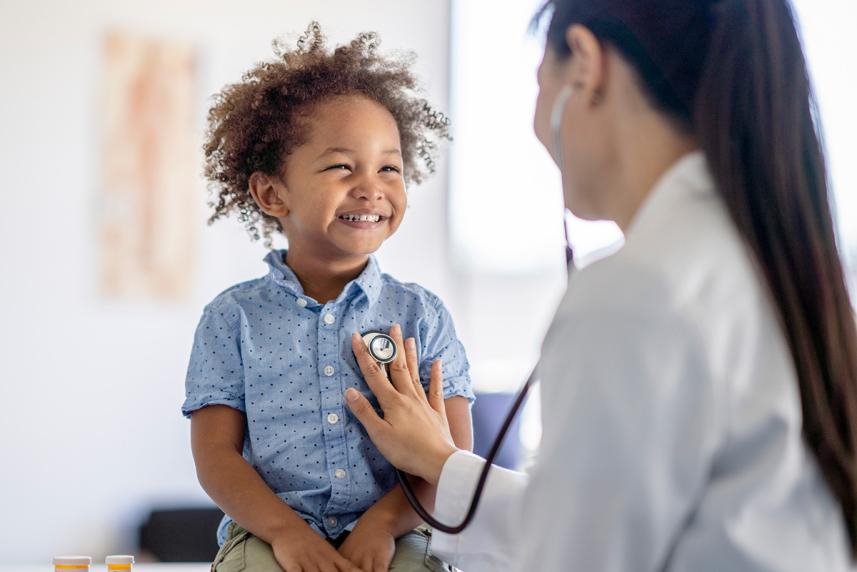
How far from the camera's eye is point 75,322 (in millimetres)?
4426

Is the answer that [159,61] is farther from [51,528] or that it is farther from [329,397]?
[329,397]

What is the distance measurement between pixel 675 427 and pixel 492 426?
384cm

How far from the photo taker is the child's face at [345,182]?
1.82 meters

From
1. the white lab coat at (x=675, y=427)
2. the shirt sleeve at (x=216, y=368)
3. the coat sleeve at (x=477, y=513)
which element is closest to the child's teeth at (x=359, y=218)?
the shirt sleeve at (x=216, y=368)

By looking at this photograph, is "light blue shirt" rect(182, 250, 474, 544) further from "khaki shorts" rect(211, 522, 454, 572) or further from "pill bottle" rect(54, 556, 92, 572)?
"pill bottle" rect(54, 556, 92, 572)

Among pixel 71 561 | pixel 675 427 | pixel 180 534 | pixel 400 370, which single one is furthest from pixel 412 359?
pixel 180 534

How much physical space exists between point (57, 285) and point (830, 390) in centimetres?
389

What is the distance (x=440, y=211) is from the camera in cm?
570

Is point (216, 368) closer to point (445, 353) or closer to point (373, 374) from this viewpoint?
point (373, 374)

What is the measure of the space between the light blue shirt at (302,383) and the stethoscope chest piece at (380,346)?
49 mm

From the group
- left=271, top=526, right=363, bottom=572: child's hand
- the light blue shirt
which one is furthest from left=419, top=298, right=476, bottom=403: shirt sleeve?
left=271, top=526, right=363, bottom=572: child's hand

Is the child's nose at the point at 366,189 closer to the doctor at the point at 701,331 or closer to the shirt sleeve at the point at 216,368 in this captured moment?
the shirt sleeve at the point at 216,368

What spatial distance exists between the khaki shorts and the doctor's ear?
2.84 ft

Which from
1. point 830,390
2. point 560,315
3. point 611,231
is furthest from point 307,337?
point 611,231
